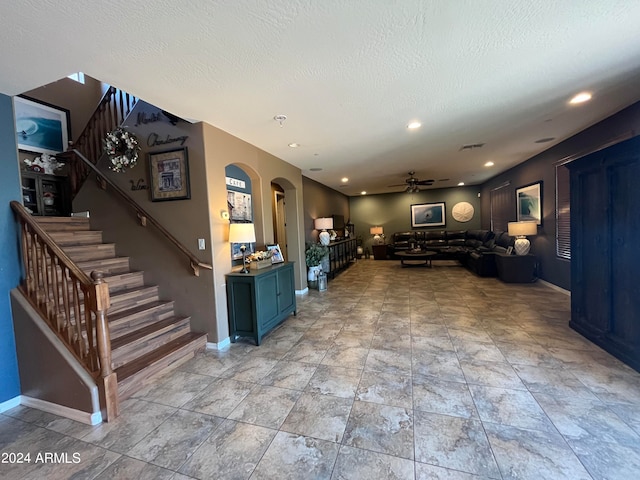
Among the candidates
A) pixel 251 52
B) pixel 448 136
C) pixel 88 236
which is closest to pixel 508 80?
pixel 448 136

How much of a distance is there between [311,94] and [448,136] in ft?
8.20

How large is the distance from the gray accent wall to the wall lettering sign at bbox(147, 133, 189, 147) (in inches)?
340

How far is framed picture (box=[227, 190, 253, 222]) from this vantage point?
389 centimetres

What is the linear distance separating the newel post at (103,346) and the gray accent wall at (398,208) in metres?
9.80

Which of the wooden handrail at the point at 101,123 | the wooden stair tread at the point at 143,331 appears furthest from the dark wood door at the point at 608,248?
the wooden handrail at the point at 101,123

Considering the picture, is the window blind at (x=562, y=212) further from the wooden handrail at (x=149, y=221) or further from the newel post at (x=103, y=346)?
the newel post at (x=103, y=346)

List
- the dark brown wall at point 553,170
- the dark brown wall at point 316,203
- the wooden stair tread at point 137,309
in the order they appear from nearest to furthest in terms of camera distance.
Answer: the wooden stair tread at point 137,309 → the dark brown wall at point 553,170 → the dark brown wall at point 316,203

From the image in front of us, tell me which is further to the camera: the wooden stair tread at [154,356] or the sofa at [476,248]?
the sofa at [476,248]

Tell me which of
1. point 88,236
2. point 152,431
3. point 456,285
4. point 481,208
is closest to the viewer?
point 152,431

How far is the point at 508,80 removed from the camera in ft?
7.95

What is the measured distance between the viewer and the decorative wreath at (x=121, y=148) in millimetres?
3145

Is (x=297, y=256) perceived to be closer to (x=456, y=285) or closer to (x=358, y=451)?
(x=456, y=285)

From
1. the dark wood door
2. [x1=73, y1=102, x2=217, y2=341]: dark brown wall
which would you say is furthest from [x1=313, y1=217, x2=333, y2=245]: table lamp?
the dark wood door

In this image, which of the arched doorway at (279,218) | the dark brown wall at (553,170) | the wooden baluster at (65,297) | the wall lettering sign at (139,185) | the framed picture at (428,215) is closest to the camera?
the wooden baluster at (65,297)
